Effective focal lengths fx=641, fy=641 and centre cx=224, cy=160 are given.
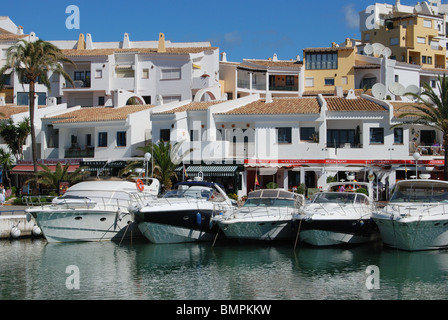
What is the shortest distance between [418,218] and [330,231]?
13.5ft

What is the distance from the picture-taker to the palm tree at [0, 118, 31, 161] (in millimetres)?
54281

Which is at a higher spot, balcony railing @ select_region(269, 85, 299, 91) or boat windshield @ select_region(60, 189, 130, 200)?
balcony railing @ select_region(269, 85, 299, 91)

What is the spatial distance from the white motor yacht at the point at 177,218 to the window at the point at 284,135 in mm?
15117

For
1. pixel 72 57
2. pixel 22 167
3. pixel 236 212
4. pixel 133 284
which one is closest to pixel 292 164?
pixel 236 212

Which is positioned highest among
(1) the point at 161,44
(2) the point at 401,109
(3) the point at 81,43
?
(3) the point at 81,43

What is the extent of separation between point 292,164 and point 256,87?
84.9ft

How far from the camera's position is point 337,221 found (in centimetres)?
2969

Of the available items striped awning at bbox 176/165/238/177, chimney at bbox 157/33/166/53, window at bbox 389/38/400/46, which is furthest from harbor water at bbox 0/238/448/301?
window at bbox 389/38/400/46

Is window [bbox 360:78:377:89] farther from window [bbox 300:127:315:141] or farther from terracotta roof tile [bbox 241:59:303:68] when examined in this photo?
window [bbox 300:127:315:141]

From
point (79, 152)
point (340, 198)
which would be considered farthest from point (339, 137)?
point (79, 152)

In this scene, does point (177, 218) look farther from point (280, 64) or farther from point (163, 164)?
point (280, 64)

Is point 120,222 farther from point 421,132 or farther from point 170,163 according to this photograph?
point 421,132

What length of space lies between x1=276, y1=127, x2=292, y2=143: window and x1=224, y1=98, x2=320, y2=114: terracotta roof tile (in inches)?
52.4

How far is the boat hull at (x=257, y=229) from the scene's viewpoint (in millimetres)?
30361
